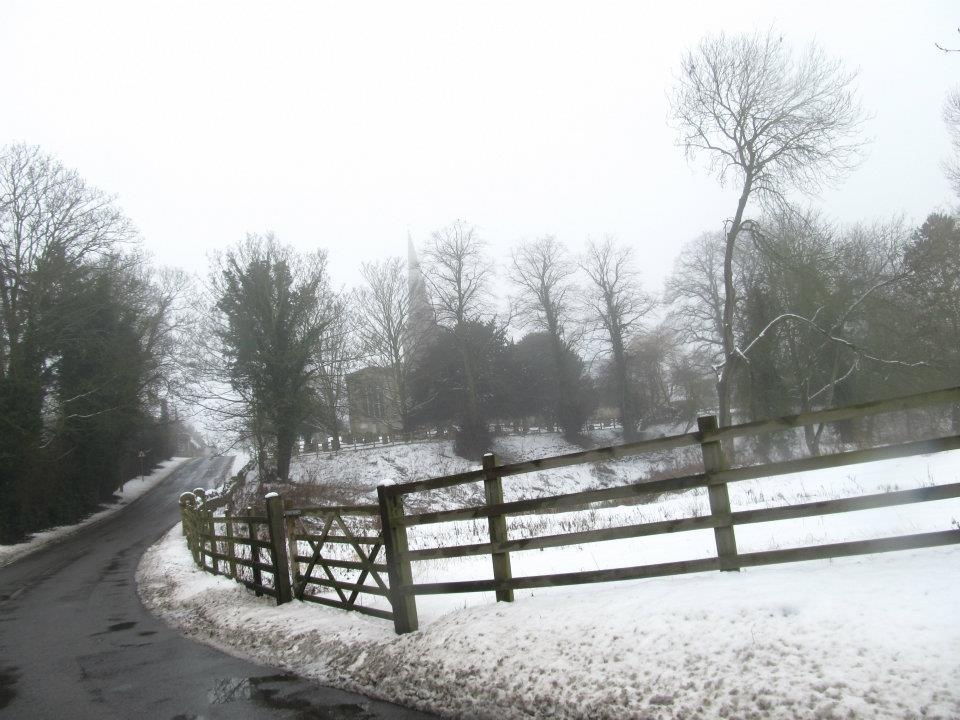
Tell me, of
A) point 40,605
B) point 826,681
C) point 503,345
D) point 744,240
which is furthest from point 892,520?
point 503,345

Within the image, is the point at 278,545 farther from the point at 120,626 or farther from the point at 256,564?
the point at 120,626

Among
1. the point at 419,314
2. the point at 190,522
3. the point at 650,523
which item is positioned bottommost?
the point at 190,522

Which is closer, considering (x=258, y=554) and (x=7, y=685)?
(x=7, y=685)

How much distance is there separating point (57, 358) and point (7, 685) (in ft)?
98.3

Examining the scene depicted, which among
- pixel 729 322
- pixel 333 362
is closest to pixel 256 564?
pixel 729 322

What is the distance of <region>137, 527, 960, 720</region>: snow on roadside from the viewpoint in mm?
3379

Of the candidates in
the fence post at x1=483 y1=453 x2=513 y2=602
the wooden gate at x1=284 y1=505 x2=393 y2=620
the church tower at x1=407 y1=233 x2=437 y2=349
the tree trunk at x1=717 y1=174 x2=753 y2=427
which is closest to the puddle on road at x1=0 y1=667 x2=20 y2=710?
the wooden gate at x1=284 y1=505 x2=393 y2=620

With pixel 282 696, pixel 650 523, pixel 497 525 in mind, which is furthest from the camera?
pixel 497 525

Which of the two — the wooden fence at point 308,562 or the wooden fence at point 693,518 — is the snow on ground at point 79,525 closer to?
the wooden fence at point 308,562

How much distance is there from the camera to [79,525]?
105 ft

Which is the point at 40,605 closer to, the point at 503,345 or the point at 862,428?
the point at 862,428

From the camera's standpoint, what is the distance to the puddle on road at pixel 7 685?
18.9 feet

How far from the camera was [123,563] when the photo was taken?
694 inches

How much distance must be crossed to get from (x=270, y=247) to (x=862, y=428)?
28442 mm
